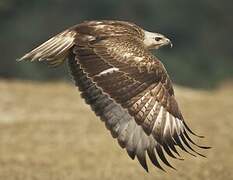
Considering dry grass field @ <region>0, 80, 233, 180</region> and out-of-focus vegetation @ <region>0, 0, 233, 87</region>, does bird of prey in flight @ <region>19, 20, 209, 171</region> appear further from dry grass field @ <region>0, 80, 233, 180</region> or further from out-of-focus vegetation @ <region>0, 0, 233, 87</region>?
out-of-focus vegetation @ <region>0, 0, 233, 87</region>

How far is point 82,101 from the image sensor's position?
1927 cm

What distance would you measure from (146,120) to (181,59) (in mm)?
26542

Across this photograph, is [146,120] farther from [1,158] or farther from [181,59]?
[181,59]

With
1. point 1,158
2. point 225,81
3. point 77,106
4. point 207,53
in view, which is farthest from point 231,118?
point 207,53

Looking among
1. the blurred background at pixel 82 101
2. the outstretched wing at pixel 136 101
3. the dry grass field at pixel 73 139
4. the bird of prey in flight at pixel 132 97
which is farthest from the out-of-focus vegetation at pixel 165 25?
the outstretched wing at pixel 136 101

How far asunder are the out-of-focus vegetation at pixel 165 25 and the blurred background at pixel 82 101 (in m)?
0.04

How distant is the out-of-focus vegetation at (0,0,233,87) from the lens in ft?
106

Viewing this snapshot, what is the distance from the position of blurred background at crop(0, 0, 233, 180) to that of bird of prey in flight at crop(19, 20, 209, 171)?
14.3 feet

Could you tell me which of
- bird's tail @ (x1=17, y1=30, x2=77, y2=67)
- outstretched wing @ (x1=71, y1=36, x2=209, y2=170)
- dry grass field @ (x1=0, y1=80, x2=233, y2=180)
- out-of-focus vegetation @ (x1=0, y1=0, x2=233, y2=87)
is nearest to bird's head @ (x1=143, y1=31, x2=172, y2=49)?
bird's tail @ (x1=17, y1=30, x2=77, y2=67)

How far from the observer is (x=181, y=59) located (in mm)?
34531

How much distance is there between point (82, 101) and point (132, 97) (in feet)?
36.4

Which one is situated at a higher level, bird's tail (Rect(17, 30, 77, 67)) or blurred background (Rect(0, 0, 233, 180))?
bird's tail (Rect(17, 30, 77, 67))

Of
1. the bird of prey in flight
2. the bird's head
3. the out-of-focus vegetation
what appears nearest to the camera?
the bird of prey in flight

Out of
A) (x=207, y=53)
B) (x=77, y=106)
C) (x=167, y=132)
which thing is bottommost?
(x=207, y=53)
